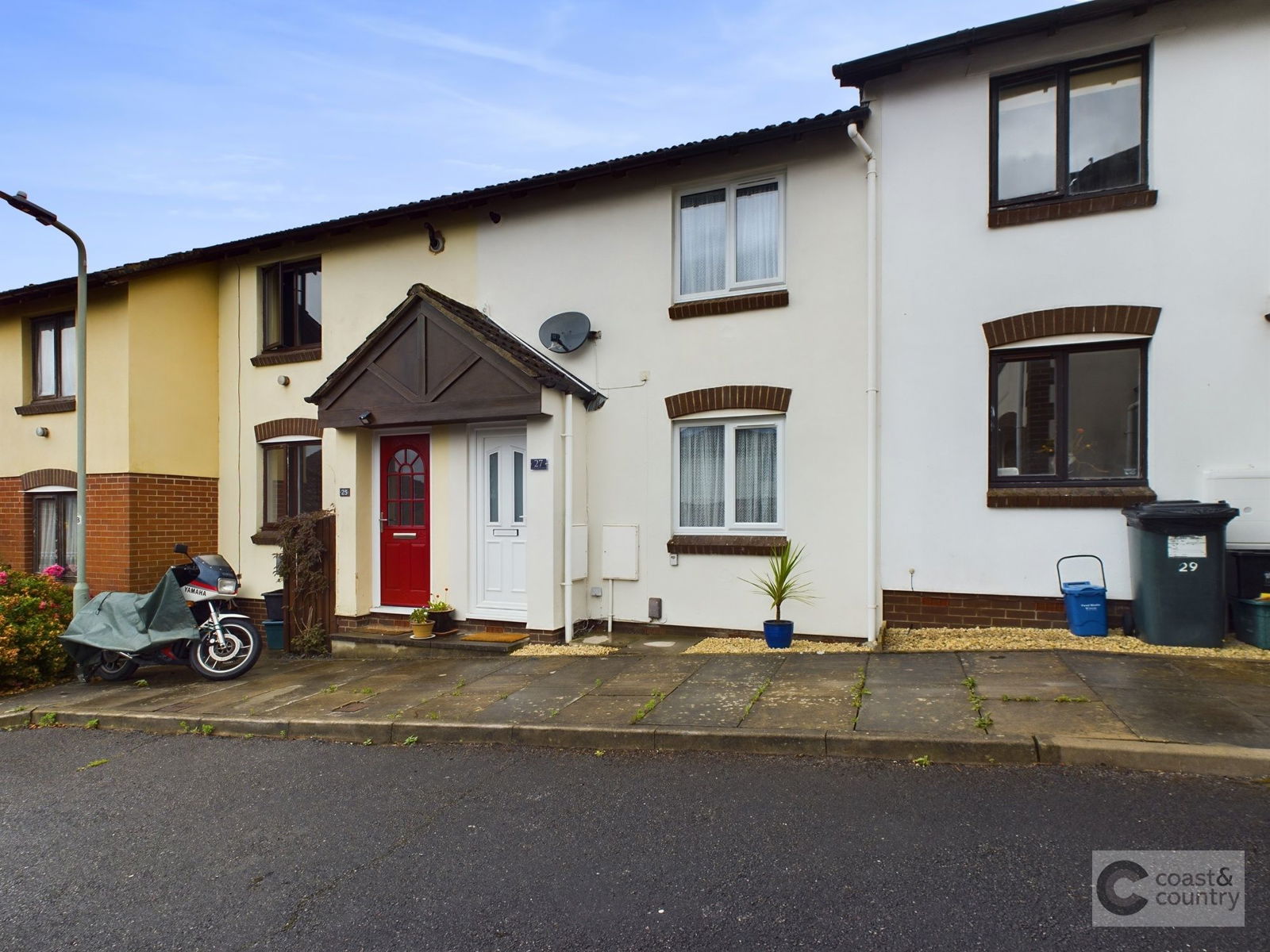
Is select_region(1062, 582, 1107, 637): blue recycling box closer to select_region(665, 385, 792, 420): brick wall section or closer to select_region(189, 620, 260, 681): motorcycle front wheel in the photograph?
select_region(665, 385, 792, 420): brick wall section

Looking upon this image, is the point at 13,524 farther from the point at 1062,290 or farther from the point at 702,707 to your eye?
the point at 1062,290

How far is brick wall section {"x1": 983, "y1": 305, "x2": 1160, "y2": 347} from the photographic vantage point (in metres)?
7.09

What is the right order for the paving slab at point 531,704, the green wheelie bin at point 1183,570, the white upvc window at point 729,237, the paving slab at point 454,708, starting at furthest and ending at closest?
the white upvc window at point 729,237 < the green wheelie bin at point 1183,570 < the paving slab at point 454,708 < the paving slab at point 531,704

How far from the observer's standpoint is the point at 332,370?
11227 millimetres

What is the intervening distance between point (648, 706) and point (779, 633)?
233 centimetres

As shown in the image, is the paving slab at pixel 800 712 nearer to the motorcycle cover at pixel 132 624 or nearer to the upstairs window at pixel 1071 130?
the upstairs window at pixel 1071 130

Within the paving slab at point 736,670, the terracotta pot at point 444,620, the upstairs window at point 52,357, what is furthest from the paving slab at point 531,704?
the upstairs window at point 52,357

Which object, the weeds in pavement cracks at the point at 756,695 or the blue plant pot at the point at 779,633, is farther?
the blue plant pot at the point at 779,633

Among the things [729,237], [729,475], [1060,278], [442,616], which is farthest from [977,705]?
[442,616]

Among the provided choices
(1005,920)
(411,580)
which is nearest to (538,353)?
(411,580)

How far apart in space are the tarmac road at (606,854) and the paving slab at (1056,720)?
39 cm

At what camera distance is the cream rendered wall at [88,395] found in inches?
435

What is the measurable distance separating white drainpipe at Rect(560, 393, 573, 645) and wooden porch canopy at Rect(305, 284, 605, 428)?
32 centimetres

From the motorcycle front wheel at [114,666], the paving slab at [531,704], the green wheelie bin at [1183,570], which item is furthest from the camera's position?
the motorcycle front wheel at [114,666]
